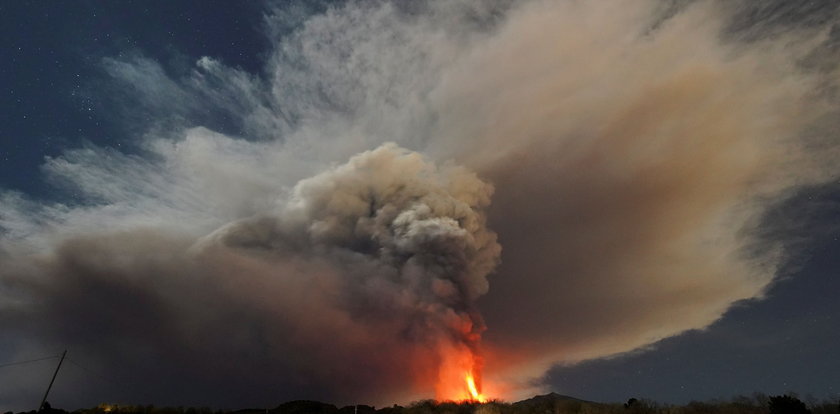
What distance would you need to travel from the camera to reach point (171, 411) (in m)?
48.9

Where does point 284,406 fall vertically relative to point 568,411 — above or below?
above

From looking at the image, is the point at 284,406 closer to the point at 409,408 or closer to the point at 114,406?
the point at 114,406

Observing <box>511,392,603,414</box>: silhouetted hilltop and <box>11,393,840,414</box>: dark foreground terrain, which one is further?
<box>511,392,603,414</box>: silhouetted hilltop

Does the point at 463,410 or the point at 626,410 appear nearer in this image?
the point at 626,410

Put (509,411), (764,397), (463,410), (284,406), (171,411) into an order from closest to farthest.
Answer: (764,397), (509,411), (463,410), (171,411), (284,406)

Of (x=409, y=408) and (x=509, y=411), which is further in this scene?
(x=409, y=408)

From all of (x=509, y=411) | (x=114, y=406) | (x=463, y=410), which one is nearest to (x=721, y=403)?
(x=509, y=411)

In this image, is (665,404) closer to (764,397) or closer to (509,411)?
(764,397)

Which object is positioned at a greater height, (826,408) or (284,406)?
(284,406)

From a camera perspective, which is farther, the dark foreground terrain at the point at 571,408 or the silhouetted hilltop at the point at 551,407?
the silhouetted hilltop at the point at 551,407

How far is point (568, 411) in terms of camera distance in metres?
36.9

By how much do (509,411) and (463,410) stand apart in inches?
242

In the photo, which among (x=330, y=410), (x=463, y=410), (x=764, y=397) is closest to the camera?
(x=764, y=397)

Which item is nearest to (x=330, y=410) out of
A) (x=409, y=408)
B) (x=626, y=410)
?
(x=409, y=408)
